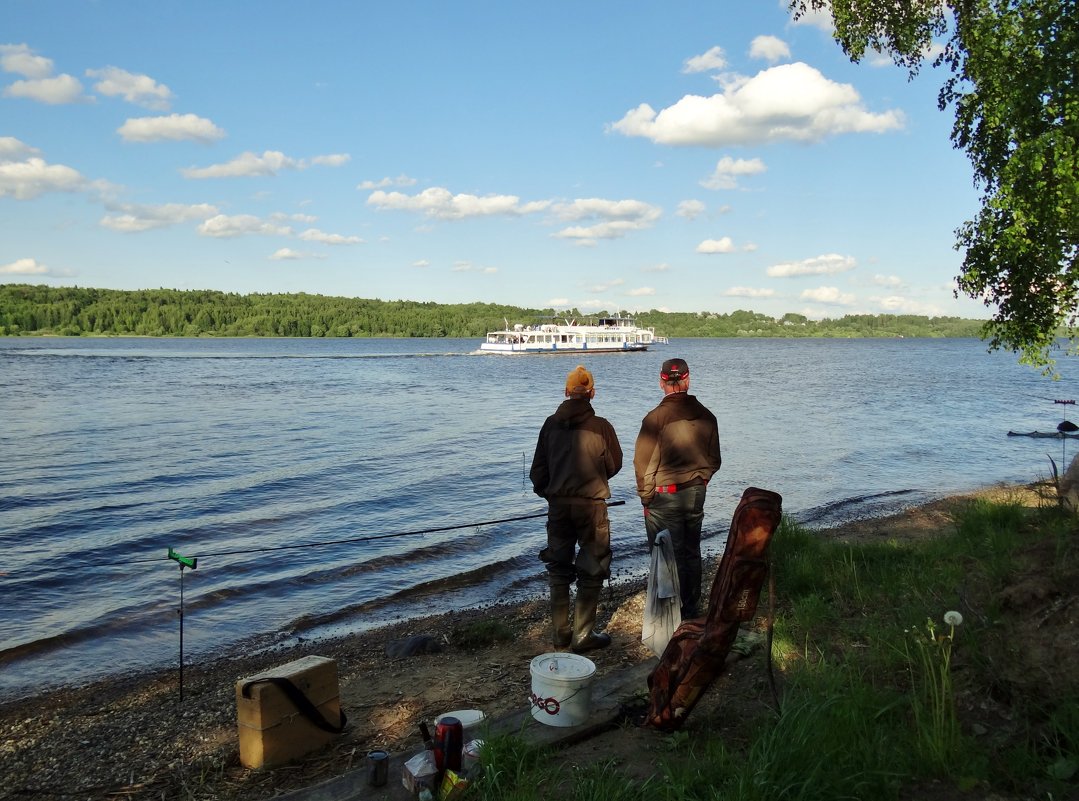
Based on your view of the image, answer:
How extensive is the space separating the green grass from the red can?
5.8 inches

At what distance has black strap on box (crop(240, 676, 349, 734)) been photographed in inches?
174

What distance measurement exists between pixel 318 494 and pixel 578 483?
1178 cm

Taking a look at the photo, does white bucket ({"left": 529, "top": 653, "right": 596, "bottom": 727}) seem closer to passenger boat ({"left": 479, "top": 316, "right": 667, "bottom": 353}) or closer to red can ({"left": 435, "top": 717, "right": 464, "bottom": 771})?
red can ({"left": 435, "top": 717, "right": 464, "bottom": 771})

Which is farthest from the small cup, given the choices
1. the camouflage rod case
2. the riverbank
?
the camouflage rod case

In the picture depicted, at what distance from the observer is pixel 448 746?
363cm

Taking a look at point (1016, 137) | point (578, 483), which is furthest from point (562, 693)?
point (1016, 137)

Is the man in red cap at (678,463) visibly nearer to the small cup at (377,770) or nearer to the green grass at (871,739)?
the green grass at (871,739)

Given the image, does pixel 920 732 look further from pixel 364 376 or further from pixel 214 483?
pixel 364 376

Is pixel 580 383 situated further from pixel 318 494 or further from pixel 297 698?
pixel 318 494

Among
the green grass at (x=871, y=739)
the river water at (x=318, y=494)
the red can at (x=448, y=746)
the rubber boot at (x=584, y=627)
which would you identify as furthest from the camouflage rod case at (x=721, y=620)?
the river water at (x=318, y=494)

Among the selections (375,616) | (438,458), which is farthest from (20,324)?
(375,616)

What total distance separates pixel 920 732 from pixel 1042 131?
6.98 m

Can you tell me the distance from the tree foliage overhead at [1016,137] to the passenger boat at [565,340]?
8246 centimetres

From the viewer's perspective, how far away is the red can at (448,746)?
3.62 metres
